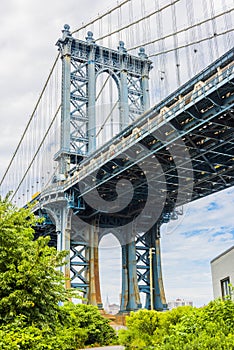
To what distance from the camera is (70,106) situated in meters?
44.0

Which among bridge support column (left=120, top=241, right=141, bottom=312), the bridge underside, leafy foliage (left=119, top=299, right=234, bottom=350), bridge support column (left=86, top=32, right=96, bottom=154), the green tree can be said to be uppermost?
bridge support column (left=86, top=32, right=96, bottom=154)

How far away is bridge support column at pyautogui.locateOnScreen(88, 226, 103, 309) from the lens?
132 ft

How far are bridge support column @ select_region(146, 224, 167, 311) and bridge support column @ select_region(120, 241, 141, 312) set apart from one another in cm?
155

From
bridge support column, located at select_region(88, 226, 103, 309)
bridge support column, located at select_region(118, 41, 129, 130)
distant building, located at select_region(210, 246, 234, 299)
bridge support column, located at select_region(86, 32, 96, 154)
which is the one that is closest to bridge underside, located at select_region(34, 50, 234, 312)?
bridge support column, located at select_region(88, 226, 103, 309)

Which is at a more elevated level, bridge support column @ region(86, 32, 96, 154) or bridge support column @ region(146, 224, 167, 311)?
bridge support column @ region(86, 32, 96, 154)

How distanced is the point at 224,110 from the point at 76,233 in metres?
22.6

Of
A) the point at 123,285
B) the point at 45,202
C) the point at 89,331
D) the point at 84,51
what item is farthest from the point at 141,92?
the point at 89,331

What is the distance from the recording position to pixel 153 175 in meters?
35.3

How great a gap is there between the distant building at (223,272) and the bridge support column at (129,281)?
81.1ft

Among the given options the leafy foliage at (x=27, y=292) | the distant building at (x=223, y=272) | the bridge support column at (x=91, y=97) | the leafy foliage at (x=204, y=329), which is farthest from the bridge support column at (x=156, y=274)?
the leafy foliage at (x=204, y=329)

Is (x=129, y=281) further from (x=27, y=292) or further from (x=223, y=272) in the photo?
(x=27, y=292)

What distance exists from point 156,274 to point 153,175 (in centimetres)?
1318

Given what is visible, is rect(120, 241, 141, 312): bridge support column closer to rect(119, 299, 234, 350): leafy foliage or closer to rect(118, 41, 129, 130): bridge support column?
rect(118, 41, 129, 130): bridge support column

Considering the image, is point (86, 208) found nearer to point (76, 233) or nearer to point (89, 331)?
point (76, 233)
